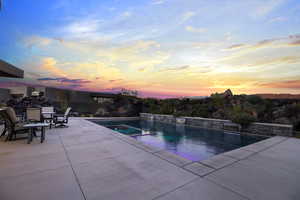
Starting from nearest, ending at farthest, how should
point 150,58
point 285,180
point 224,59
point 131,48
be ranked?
1. point 285,180
2. point 224,59
3. point 131,48
4. point 150,58

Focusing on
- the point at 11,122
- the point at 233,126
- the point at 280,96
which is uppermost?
the point at 280,96

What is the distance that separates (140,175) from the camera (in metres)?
2.16

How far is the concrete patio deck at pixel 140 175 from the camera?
5.57 feet

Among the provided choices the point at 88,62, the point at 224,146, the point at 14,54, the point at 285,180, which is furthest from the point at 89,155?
the point at 14,54

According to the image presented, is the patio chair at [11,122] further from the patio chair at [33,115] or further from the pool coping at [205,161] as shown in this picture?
the pool coping at [205,161]

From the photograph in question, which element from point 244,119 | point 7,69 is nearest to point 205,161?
point 7,69

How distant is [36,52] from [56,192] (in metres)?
9.56

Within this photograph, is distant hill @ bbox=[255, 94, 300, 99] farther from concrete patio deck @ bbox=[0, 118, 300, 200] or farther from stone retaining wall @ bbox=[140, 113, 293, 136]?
concrete patio deck @ bbox=[0, 118, 300, 200]

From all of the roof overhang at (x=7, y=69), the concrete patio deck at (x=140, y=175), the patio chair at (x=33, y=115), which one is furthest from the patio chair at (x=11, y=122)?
the roof overhang at (x=7, y=69)

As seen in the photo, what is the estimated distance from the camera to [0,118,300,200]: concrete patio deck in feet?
5.57

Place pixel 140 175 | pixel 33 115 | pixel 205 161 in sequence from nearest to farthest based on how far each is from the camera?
pixel 140 175, pixel 205 161, pixel 33 115

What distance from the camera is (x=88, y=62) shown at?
30.8ft

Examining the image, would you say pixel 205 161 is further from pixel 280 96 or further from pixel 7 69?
pixel 280 96

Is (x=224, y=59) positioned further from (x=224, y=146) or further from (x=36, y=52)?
(x=36, y=52)
